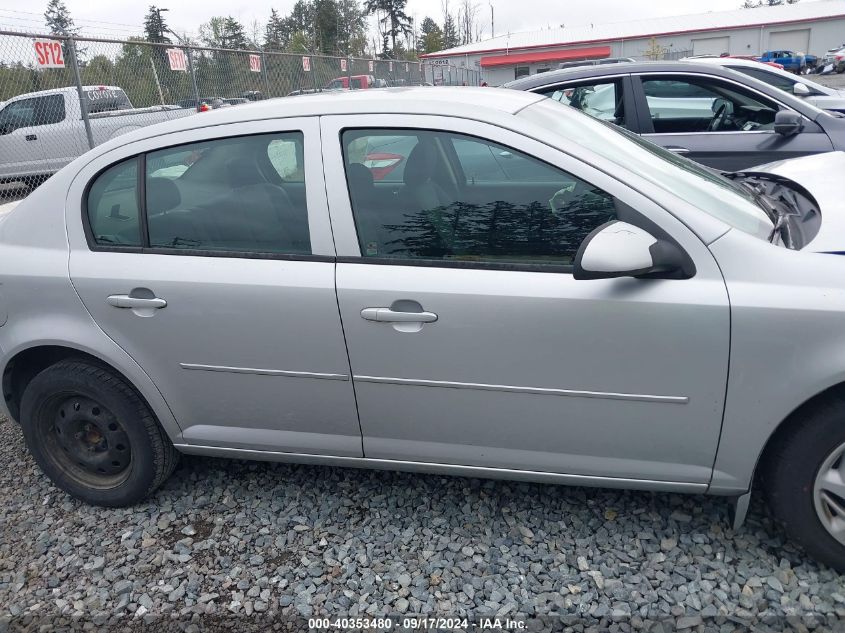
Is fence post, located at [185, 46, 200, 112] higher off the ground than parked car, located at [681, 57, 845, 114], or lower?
higher

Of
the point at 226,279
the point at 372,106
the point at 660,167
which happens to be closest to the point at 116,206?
the point at 226,279

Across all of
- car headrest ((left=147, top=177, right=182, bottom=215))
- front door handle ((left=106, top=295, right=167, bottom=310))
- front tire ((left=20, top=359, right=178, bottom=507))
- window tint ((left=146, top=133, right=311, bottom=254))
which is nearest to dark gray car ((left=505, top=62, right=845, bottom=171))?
window tint ((left=146, top=133, right=311, bottom=254))

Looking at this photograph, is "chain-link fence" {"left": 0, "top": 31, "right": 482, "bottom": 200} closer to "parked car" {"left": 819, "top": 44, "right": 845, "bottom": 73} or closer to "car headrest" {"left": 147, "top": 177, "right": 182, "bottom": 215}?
"car headrest" {"left": 147, "top": 177, "right": 182, "bottom": 215}

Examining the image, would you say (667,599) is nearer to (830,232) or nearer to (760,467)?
(760,467)

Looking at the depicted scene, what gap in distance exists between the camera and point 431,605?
239 cm

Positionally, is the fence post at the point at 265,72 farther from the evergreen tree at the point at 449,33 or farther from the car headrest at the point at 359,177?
the evergreen tree at the point at 449,33

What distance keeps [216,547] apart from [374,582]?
2.35 ft

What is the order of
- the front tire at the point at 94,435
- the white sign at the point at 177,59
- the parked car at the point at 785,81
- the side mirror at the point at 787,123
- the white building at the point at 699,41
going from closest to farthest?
1. the front tire at the point at 94,435
2. the side mirror at the point at 787,123
3. the parked car at the point at 785,81
4. the white sign at the point at 177,59
5. the white building at the point at 699,41

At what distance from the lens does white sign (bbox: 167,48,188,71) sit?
967 centimetres

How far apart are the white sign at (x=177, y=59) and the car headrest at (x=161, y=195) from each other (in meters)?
7.92

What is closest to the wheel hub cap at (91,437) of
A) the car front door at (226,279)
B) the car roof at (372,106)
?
the car front door at (226,279)

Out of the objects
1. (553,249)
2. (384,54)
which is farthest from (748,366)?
(384,54)

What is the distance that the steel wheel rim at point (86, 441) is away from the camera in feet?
9.75

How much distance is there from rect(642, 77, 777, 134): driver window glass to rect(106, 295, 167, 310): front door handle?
4.36 m
